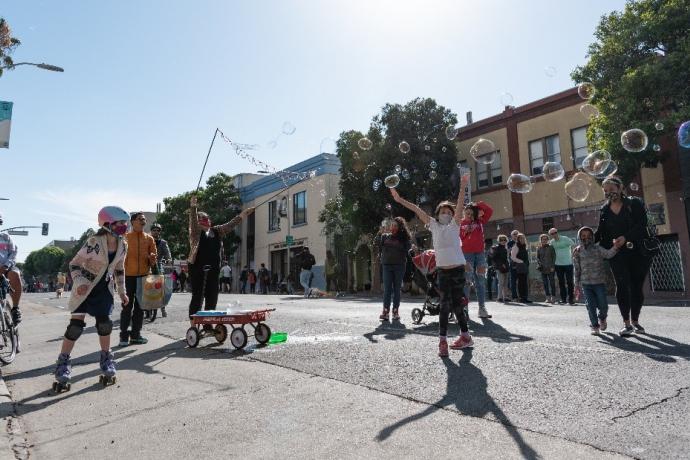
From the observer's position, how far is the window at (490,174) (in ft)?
76.8

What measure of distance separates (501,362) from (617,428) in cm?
171

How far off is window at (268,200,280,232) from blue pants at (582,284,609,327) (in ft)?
104

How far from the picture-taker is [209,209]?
39500 millimetres

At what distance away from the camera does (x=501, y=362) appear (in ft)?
14.6

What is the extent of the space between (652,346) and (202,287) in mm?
5499

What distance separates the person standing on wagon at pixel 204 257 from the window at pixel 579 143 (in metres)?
17.3

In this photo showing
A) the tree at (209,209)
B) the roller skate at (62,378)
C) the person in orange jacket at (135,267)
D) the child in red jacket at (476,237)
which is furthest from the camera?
the tree at (209,209)

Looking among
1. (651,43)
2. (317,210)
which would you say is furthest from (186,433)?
(317,210)

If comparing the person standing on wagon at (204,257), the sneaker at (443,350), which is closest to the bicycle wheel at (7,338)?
the person standing on wagon at (204,257)

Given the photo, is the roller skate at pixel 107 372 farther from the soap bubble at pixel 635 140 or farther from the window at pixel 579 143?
the window at pixel 579 143

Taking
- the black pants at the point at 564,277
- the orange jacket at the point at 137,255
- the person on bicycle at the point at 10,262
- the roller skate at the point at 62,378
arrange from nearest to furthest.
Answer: the roller skate at the point at 62,378, the person on bicycle at the point at 10,262, the orange jacket at the point at 137,255, the black pants at the point at 564,277

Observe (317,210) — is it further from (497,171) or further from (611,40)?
(611,40)

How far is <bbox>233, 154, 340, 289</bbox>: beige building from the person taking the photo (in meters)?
33.0

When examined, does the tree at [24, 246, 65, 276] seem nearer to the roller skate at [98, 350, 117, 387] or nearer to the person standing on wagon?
the person standing on wagon
